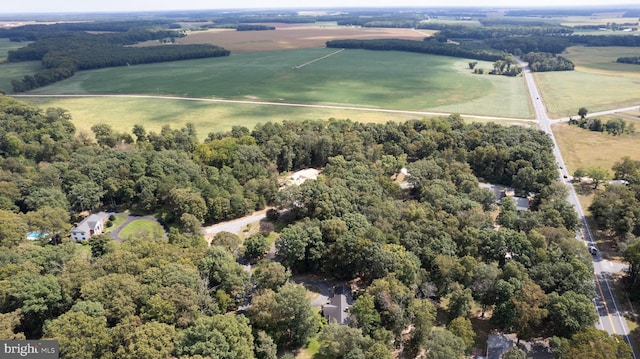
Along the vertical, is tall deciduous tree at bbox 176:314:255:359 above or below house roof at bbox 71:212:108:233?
above

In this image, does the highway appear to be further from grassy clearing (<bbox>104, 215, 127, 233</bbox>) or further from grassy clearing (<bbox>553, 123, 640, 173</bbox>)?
grassy clearing (<bbox>104, 215, 127, 233</bbox>)

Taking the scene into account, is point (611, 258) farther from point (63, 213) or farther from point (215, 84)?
point (215, 84)

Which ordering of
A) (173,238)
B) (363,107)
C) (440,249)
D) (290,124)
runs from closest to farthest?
(440,249)
(173,238)
(290,124)
(363,107)

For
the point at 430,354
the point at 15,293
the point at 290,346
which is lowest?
the point at 290,346

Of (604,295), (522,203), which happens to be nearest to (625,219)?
(522,203)

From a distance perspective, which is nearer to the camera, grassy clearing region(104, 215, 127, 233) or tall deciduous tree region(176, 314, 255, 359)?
tall deciduous tree region(176, 314, 255, 359)

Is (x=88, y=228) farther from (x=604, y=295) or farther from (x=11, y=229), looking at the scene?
(x=604, y=295)

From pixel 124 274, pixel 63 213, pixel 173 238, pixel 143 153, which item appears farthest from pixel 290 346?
pixel 143 153

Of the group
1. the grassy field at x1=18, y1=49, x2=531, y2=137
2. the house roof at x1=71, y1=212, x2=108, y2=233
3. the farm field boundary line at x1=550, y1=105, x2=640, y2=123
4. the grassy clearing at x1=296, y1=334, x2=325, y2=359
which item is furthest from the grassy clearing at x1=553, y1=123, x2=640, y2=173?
the house roof at x1=71, y1=212, x2=108, y2=233
